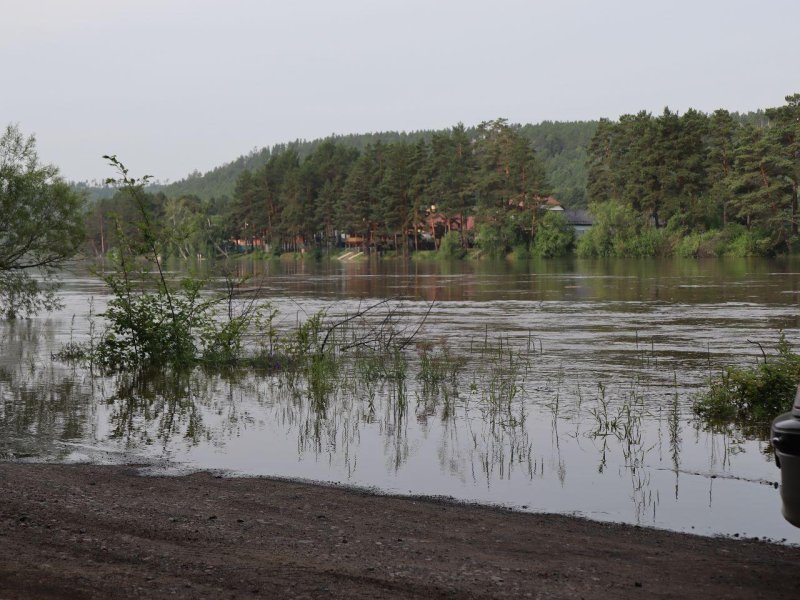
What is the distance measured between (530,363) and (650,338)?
5537 mm

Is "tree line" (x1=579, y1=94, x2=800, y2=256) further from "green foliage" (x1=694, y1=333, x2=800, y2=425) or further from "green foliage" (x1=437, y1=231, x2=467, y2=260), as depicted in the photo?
"green foliage" (x1=694, y1=333, x2=800, y2=425)

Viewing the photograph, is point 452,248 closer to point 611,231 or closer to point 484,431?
point 611,231

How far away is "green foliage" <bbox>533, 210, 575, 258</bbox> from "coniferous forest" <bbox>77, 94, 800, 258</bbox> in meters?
0.13

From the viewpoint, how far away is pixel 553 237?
340 ft

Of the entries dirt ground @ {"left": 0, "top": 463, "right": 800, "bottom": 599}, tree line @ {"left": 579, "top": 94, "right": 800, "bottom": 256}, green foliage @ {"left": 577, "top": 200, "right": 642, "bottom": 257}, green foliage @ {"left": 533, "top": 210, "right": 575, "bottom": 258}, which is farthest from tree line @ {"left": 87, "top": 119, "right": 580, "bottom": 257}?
dirt ground @ {"left": 0, "top": 463, "right": 800, "bottom": 599}

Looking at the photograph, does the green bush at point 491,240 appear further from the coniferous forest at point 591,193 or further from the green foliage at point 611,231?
the green foliage at point 611,231

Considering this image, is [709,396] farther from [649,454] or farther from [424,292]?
[424,292]

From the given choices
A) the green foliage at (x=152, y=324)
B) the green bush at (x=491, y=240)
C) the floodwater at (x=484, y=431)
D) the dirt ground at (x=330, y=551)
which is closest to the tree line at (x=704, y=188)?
the green bush at (x=491, y=240)

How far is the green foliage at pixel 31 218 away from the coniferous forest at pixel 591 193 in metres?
43.2

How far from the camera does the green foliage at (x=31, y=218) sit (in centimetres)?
2923

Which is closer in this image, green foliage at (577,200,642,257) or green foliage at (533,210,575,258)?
green foliage at (577,200,642,257)

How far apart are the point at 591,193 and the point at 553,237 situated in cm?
1431

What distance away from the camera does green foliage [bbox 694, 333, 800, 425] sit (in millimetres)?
12102

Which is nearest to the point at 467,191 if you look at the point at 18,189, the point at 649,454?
the point at 18,189
